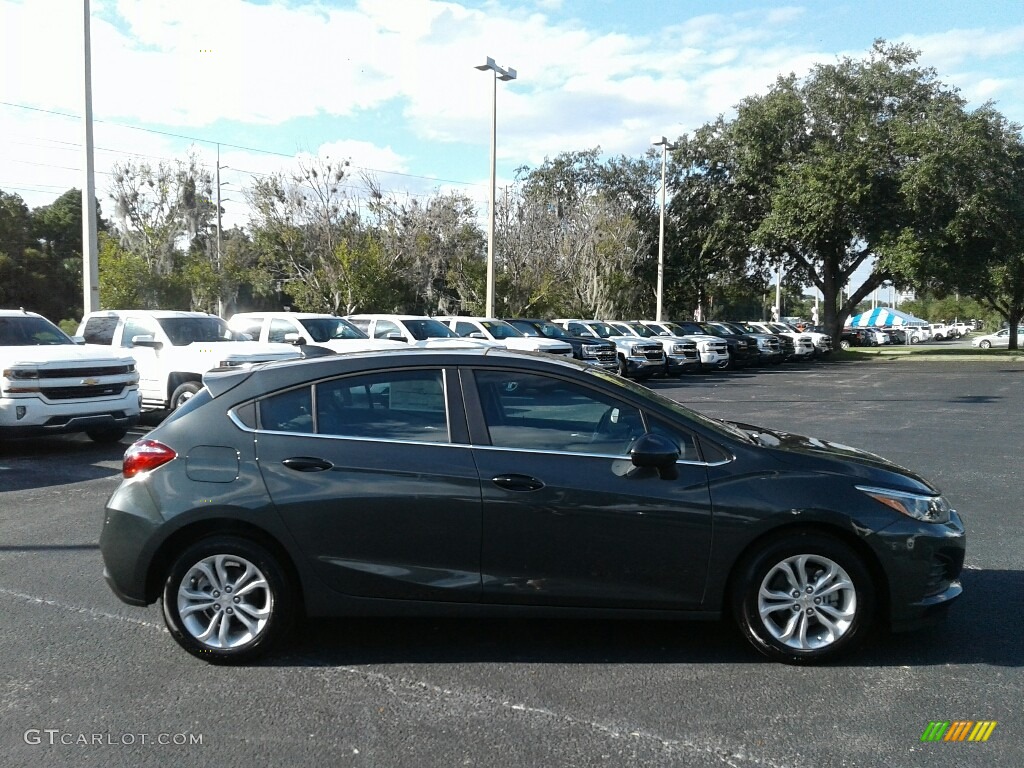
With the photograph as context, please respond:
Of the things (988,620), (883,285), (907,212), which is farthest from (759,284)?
(988,620)

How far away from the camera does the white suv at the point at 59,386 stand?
10742 millimetres

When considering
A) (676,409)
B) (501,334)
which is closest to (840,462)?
(676,409)

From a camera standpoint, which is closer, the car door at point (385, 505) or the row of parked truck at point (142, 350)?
the car door at point (385, 505)

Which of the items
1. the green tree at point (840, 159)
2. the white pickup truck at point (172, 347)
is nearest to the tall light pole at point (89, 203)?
the white pickup truck at point (172, 347)

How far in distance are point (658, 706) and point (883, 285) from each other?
151 ft

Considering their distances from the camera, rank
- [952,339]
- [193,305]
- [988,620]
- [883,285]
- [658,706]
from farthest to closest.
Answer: [952,339]
[883,285]
[193,305]
[988,620]
[658,706]

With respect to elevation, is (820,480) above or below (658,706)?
above

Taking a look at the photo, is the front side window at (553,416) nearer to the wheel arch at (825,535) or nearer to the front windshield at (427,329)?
the wheel arch at (825,535)

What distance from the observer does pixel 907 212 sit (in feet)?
126

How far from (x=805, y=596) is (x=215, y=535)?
3.02 metres

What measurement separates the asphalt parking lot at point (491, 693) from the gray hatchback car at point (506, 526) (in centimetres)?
28

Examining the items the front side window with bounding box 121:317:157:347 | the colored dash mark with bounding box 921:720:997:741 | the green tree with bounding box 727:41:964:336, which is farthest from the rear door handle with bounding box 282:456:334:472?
the green tree with bounding box 727:41:964:336

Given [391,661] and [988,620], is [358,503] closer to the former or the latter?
[391,661]

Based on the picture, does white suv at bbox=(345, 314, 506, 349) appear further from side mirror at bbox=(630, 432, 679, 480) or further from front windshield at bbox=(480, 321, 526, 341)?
side mirror at bbox=(630, 432, 679, 480)
